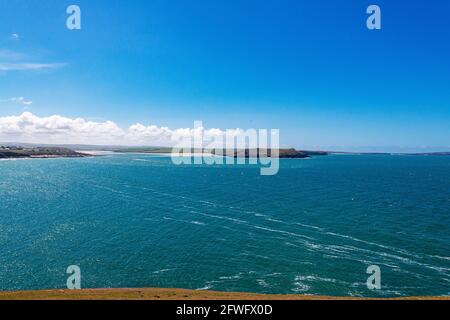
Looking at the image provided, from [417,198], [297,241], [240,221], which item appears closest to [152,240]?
[240,221]

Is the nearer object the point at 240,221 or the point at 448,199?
the point at 240,221

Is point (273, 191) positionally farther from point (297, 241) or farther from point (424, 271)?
point (424, 271)

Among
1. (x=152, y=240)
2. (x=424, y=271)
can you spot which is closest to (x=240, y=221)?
(x=152, y=240)
